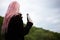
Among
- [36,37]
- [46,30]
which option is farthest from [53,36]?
[36,37]

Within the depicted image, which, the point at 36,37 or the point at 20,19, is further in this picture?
the point at 36,37

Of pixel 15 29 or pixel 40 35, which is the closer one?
pixel 15 29

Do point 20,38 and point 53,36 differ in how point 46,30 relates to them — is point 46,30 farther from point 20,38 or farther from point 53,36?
point 20,38

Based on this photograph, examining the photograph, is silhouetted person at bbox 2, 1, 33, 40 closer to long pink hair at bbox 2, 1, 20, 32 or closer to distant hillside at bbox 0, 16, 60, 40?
long pink hair at bbox 2, 1, 20, 32

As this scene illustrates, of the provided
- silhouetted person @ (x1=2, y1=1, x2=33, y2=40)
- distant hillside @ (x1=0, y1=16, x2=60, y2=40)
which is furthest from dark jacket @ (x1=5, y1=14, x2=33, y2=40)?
distant hillside @ (x1=0, y1=16, x2=60, y2=40)

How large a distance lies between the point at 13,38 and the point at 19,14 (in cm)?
45

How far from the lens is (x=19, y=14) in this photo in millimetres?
4871

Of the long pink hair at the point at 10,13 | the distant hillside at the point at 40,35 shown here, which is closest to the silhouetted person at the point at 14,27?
the long pink hair at the point at 10,13

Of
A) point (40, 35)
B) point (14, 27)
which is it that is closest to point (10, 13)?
point (14, 27)

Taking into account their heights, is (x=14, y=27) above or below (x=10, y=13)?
below

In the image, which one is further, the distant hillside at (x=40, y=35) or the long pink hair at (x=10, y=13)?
the distant hillside at (x=40, y=35)

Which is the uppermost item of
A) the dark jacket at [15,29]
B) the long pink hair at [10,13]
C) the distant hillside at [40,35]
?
the long pink hair at [10,13]

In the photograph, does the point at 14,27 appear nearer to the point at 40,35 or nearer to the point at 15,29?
the point at 15,29

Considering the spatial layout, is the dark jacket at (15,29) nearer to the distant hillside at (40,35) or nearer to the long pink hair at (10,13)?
the long pink hair at (10,13)
